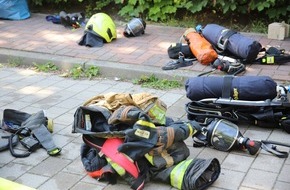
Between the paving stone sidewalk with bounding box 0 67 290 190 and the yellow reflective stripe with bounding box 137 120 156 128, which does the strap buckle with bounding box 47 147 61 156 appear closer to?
the paving stone sidewalk with bounding box 0 67 290 190

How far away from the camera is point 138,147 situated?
11.5ft

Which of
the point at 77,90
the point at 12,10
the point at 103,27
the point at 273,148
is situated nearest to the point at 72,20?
the point at 103,27

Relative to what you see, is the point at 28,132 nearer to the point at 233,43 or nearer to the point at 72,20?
the point at 233,43

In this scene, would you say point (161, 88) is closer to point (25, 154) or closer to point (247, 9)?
point (25, 154)

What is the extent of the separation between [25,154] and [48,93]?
5.37ft

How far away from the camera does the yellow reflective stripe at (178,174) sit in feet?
11.7

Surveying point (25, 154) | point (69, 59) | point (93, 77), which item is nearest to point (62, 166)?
point (25, 154)

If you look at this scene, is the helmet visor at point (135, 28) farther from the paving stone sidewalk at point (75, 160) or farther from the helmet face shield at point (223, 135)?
the helmet face shield at point (223, 135)

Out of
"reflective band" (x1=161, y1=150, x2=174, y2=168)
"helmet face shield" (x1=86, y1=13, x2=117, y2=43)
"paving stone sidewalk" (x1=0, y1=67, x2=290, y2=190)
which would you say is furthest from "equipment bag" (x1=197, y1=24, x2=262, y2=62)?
"reflective band" (x1=161, y1=150, x2=174, y2=168)

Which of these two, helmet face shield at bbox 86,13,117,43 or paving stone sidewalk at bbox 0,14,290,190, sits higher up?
helmet face shield at bbox 86,13,117,43

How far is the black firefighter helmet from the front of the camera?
24.4 ft

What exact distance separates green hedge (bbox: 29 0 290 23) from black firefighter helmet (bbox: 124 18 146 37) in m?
0.86

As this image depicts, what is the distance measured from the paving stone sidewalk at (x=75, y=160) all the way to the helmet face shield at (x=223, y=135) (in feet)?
0.22

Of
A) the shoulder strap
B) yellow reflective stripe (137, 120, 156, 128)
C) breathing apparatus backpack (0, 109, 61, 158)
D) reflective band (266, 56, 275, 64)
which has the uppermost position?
yellow reflective stripe (137, 120, 156, 128)
